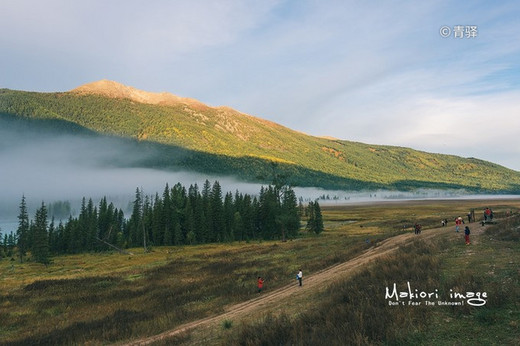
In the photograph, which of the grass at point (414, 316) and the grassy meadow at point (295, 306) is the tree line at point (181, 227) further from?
the grass at point (414, 316)

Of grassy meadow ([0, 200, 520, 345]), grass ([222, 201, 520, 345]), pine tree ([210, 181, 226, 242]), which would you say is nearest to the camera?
grass ([222, 201, 520, 345])

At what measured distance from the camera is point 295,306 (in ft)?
66.0

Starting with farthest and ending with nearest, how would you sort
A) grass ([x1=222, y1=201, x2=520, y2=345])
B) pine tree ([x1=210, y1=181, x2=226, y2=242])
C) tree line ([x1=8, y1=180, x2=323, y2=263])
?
pine tree ([x1=210, y1=181, x2=226, y2=242]) → tree line ([x1=8, y1=180, x2=323, y2=263]) → grass ([x1=222, y1=201, x2=520, y2=345])

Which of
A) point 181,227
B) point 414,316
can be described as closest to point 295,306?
point 414,316

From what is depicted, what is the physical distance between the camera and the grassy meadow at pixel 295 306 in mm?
11398

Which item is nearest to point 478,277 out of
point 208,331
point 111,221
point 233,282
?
point 208,331

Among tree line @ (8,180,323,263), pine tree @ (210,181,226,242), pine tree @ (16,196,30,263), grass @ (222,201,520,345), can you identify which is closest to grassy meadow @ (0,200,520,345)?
grass @ (222,201,520,345)

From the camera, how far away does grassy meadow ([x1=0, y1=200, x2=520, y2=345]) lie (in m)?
11.4

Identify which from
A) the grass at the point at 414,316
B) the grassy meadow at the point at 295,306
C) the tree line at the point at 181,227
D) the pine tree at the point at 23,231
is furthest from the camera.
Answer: the tree line at the point at 181,227

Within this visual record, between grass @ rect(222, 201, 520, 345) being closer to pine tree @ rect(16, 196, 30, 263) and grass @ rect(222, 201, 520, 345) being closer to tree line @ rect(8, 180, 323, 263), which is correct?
tree line @ rect(8, 180, 323, 263)

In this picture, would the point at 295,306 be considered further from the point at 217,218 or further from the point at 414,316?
the point at 217,218

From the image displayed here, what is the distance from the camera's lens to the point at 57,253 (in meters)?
110

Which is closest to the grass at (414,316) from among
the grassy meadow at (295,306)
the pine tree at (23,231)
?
the grassy meadow at (295,306)

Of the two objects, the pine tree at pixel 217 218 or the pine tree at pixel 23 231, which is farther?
the pine tree at pixel 217 218
